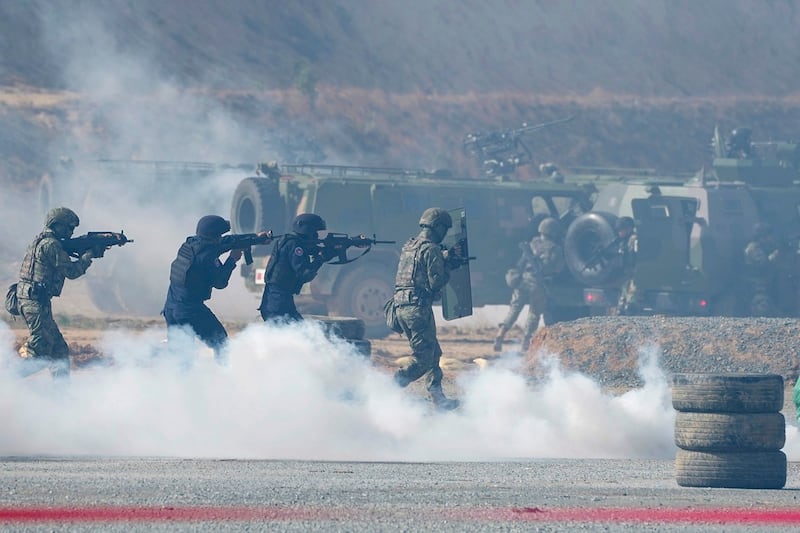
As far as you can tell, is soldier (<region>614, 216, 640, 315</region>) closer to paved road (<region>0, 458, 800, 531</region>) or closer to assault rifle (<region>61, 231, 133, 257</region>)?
assault rifle (<region>61, 231, 133, 257</region>)

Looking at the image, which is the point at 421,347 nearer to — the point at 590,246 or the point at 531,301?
the point at 531,301

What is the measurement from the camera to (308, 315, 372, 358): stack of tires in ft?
43.3

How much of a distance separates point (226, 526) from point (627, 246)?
17672 mm

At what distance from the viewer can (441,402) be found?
13.0 metres

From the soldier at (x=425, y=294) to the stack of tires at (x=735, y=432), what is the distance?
11.8 feet

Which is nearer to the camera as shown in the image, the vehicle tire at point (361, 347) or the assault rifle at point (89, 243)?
the vehicle tire at point (361, 347)

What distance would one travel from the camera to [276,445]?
11.8m

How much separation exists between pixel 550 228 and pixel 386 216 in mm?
2612

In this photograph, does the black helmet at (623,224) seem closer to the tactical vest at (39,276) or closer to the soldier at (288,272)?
the soldier at (288,272)

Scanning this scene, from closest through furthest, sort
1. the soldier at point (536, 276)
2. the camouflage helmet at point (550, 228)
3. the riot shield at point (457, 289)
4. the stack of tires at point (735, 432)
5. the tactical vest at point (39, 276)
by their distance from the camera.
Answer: the stack of tires at point (735, 432)
the tactical vest at point (39, 276)
the riot shield at point (457, 289)
the soldier at point (536, 276)
the camouflage helmet at point (550, 228)

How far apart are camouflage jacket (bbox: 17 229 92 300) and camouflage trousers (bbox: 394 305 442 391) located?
2.75 meters

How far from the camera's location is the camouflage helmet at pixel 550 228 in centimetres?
2495

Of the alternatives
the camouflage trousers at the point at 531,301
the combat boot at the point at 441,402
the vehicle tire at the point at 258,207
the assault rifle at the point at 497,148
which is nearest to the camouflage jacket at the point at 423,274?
the combat boot at the point at 441,402

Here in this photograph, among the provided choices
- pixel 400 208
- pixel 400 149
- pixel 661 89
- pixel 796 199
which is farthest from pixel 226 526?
pixel 661 89
